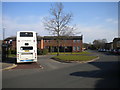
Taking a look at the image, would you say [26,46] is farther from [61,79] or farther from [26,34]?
[61,79]

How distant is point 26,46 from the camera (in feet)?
56.5

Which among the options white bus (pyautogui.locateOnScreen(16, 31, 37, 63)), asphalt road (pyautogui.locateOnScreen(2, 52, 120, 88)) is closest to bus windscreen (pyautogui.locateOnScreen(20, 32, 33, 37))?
white bus (pyautogui.locateOnScreen(16, 31, 37, 63))

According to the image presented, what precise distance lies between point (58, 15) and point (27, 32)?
1342 centimetres

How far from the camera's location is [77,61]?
18.6 metres

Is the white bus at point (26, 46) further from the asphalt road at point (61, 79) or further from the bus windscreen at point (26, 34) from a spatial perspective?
the asphalt road at point (61, 79)

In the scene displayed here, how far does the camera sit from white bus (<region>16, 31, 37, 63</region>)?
56.4 ft

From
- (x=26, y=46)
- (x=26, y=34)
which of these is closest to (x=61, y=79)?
(x=26, y=46)

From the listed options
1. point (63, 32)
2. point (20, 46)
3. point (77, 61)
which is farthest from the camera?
point (63, 32)

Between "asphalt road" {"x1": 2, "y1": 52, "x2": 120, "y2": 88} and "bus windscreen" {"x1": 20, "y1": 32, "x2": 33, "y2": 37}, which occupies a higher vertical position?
"bus windscreen" {"x1": 20, "y1": 32, "x2": 33, "y2": 37}

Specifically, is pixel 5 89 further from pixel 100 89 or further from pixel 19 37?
pixel 19 37

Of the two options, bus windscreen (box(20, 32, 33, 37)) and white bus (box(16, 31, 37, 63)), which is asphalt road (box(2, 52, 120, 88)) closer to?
white bus (box(16, 31, 37, 63))

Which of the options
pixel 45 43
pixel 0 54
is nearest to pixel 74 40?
pixel 45 43

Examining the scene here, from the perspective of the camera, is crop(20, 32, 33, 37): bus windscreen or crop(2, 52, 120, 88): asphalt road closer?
crop(2, 52, 120, 88): asphalt road

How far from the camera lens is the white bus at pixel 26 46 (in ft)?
56.4
